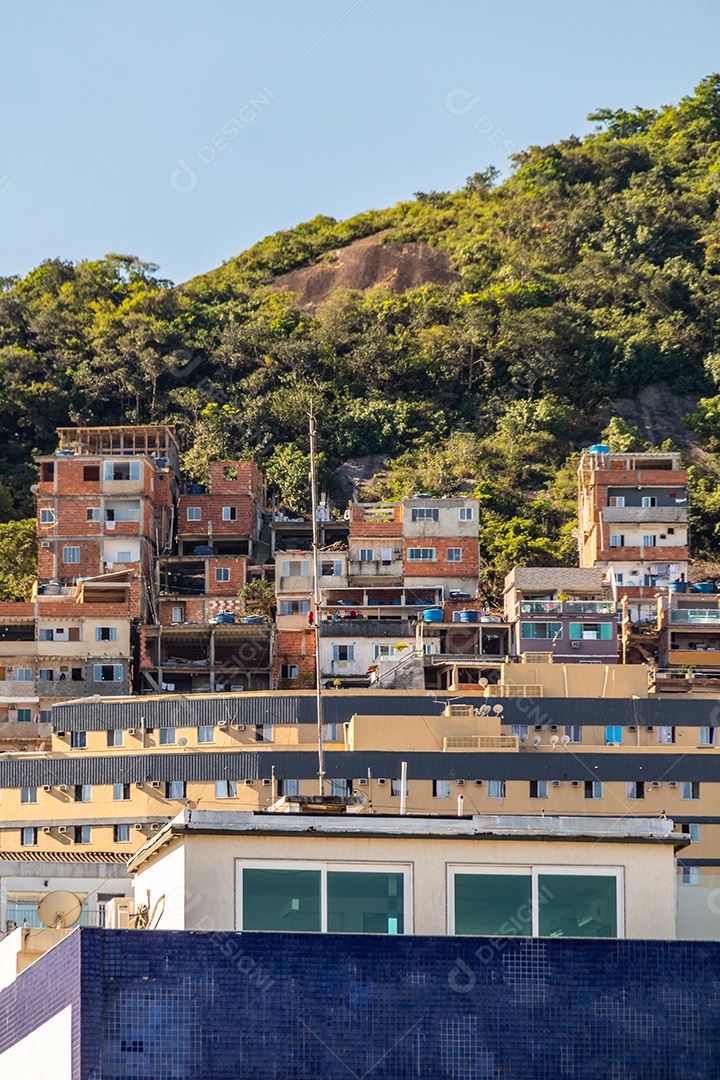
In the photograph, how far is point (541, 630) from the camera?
6219 centimetres

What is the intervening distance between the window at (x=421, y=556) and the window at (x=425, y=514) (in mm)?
1145

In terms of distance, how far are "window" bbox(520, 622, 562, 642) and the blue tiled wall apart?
143 feet

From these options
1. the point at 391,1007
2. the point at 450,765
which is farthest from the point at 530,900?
the point at 450,765

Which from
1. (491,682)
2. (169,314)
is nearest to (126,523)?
(491,682)

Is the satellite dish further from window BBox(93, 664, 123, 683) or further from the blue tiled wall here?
window BBox(93, 664, 123, 683)

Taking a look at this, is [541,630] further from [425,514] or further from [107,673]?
[107,673]

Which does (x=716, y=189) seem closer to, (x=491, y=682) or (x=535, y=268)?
(x=535, y=268)

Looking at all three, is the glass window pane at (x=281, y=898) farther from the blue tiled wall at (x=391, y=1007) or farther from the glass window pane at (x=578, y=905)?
the glass window pane at (x=578, y=905)

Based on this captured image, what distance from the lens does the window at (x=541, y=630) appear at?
62094mm

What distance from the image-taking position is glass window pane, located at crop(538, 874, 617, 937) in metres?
19.3

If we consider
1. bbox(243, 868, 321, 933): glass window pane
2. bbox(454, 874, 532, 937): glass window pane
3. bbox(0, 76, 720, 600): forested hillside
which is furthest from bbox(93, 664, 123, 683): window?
bbox(454, 874, 532, 937): glass window pane

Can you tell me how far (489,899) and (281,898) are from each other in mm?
2133

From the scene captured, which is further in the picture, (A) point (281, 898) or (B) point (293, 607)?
(B) point (293, 607)

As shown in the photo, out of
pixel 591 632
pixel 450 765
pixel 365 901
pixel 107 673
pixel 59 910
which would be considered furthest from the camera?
pixel 107 673
